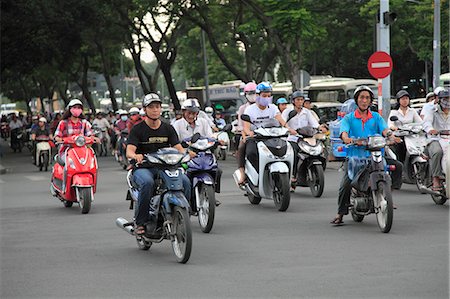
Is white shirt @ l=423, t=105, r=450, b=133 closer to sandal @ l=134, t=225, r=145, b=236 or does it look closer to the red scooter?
the red scooter

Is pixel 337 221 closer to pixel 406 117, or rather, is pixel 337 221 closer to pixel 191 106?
pixel 191 106

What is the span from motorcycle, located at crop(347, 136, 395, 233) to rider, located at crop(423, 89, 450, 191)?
2215 mm

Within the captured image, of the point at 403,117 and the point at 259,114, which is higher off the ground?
the point at 259,114

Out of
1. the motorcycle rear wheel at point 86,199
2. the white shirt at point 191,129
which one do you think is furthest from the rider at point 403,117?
the motorcycle rear wheel at point 86,199

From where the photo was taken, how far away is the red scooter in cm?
1526

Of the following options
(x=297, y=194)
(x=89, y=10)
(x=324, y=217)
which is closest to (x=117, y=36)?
(x=89, y=10)

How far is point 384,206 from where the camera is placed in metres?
11.4

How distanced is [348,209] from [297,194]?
4.78 m

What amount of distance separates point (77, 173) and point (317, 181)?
151 inches

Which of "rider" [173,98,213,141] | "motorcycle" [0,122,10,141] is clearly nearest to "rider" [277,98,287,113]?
"rider" [173,98,213,141]

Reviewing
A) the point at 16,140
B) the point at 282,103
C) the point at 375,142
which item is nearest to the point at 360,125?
the point at 375,142

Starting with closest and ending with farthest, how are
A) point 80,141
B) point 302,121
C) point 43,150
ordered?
1. point 80,141
2. point 302,121
3. point 43,150

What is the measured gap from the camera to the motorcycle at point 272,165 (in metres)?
14.1

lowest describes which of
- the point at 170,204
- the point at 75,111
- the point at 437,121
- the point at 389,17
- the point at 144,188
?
the point at 170,204
